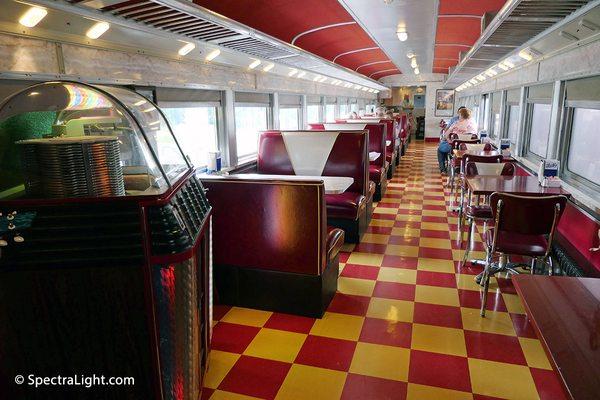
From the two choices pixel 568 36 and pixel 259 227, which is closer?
pixel 259 227

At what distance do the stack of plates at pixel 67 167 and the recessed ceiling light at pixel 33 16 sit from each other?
98 cm

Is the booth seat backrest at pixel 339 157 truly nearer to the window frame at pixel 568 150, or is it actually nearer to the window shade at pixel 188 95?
the window shade at pixel 188 95

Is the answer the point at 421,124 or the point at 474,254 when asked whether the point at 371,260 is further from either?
the point at 421,124

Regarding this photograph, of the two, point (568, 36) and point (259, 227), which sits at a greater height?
point (568, 36)

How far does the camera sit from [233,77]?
205 inches

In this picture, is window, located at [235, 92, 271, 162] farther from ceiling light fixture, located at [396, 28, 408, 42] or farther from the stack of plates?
the stack of plates

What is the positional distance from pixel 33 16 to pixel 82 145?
1.16 m

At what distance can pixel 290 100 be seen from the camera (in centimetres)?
794

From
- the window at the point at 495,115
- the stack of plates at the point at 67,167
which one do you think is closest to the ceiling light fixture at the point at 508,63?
the window at the point at 495,115

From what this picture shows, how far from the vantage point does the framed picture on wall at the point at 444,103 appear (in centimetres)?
1775

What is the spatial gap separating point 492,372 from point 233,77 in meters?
4.22

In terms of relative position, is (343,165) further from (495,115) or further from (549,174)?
(495,115)

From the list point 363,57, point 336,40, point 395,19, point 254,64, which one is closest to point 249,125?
point 254,64

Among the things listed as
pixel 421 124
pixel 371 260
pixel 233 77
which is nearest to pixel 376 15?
pixel 233 77
